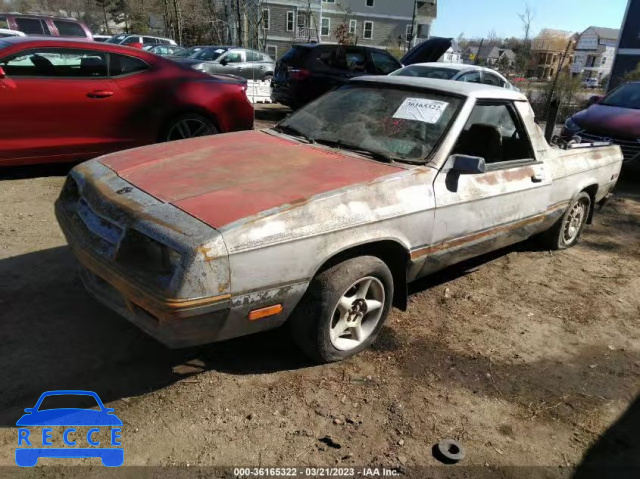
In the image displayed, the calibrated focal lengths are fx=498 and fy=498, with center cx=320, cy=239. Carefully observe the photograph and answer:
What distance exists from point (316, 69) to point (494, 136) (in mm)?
8086

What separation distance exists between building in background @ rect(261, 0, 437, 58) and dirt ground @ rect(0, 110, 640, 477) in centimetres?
4009

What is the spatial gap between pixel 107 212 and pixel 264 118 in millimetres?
9623

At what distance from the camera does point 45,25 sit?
45.3ft

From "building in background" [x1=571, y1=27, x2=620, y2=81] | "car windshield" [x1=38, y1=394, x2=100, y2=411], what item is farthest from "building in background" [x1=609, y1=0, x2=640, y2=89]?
"building in background" [x1=571, y1=27, x2=620, y2=81]

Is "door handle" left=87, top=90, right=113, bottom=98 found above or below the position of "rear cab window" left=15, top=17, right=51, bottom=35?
below

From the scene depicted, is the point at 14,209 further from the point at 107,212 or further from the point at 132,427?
the point at 132,427

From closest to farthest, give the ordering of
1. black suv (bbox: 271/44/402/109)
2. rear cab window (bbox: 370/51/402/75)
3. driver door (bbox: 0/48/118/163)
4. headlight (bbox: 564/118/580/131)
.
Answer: driver door (bbox: 0/48/118/163)
headlight (bbox: 564/118/580/131)
black suv (bbox: 271/44/402/109)
rear cab window (bbox: 370/51/402/75)

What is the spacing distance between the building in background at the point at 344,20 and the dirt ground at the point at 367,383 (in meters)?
40.1

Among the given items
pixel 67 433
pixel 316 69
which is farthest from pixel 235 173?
pixel 316 69

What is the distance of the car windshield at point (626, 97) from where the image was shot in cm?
861

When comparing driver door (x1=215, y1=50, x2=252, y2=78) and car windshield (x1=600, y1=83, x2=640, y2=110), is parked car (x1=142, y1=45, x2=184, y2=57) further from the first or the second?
car windshield (x1=600, y1=83, x2=640, y2=110)

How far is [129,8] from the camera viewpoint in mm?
47281

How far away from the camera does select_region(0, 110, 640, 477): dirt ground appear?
2.43 metres

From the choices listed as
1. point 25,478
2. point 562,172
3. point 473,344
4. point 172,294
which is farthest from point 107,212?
point 562,172
